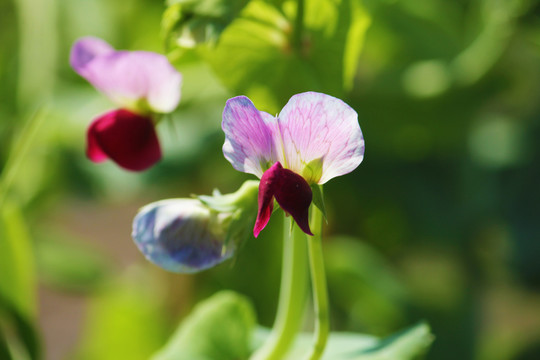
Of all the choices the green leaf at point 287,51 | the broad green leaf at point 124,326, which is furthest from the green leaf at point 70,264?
the green leaf at point 287,51

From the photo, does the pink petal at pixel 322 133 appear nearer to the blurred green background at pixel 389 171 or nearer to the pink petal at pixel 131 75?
the pink petal at pixel 131 75

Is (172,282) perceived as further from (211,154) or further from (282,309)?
(282,309)

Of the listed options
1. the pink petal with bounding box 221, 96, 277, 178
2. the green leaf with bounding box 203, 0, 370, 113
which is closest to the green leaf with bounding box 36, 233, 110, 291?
the green leaf with bounding box 203, 0, 370, 113

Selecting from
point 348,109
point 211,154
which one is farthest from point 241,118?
point 211,154

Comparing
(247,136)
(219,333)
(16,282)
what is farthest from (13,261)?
(247,136)

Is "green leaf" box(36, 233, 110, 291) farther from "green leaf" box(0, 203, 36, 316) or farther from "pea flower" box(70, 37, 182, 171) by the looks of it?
"pea flower" box(70, 37, 182, 171)

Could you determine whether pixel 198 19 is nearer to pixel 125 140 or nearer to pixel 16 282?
pixel 125 140
